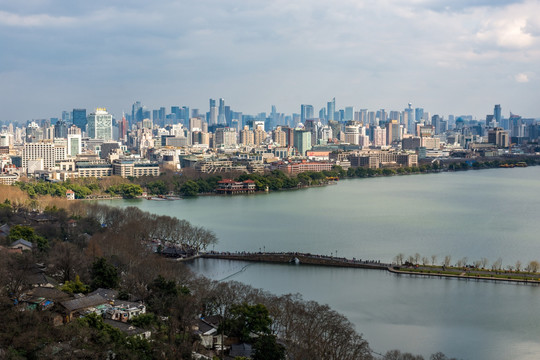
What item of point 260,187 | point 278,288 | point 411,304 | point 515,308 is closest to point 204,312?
point 278,288

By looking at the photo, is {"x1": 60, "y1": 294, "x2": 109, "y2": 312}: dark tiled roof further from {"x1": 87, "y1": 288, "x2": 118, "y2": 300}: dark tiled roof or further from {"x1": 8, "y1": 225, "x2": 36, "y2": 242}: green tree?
{"x1": 8, "y1": 225, "x2": 36, "y2": 242}: green tree

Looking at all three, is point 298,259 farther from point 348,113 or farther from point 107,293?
point 348,113

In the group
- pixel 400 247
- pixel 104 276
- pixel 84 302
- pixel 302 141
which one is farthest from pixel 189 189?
pixel 302 141

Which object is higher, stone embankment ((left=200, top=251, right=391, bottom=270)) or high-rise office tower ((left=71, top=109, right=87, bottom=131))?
high-rise office tower ((left=71, top=109, right=87, bottom=131))

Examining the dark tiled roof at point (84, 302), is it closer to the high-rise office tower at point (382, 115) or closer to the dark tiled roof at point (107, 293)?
the dark tiled roof at point (107, 293)

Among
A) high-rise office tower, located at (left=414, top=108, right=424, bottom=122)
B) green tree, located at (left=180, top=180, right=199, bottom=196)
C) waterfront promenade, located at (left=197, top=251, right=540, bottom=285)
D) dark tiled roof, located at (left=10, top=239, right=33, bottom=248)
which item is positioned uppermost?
high-rise office tower, located at (left=414, top=108, right=424, bottom=122)

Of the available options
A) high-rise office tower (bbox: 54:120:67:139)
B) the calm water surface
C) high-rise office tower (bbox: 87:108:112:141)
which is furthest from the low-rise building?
high-rise office tower (bbox: 87:108:112:141)

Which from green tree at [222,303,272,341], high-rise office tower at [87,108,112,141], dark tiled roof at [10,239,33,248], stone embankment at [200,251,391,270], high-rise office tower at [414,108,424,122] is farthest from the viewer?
high-rise office tower at [414,108,424,122]
